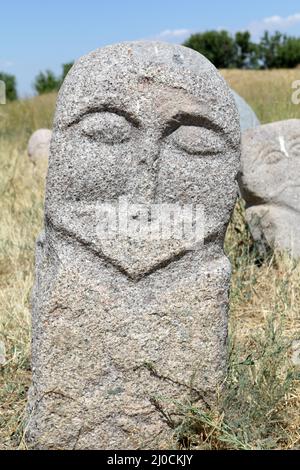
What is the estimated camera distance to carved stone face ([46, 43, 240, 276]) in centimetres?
218

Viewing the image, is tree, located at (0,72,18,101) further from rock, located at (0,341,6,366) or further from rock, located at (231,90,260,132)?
rock, located at (0,341,6,366)

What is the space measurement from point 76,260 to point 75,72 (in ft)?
2.00

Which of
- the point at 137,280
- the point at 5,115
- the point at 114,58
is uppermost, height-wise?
the point at 114,58

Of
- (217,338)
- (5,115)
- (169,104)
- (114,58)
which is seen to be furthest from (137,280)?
(5,115)

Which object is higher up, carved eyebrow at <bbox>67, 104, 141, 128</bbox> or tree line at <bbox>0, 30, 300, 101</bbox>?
carved eyebrow at <bbox>67, 104, 141, 128</bbox>

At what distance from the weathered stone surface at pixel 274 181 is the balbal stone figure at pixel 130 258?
6.54ft

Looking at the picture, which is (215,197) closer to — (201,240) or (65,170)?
(201,240)

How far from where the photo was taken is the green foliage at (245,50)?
2092cm

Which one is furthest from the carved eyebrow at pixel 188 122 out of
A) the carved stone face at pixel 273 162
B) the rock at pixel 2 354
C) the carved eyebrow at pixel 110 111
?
the carved stone face at pixel 273 162

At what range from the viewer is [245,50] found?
22141 millimetres

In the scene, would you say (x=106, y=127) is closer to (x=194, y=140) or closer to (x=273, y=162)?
(x=194, y=140)

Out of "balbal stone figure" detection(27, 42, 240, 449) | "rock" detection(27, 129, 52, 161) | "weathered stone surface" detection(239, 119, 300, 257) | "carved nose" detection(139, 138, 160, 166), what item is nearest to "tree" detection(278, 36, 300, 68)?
"rock" detection(27, 129, 52, 161)

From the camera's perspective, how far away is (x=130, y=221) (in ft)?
7.39

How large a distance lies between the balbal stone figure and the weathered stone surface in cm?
199
